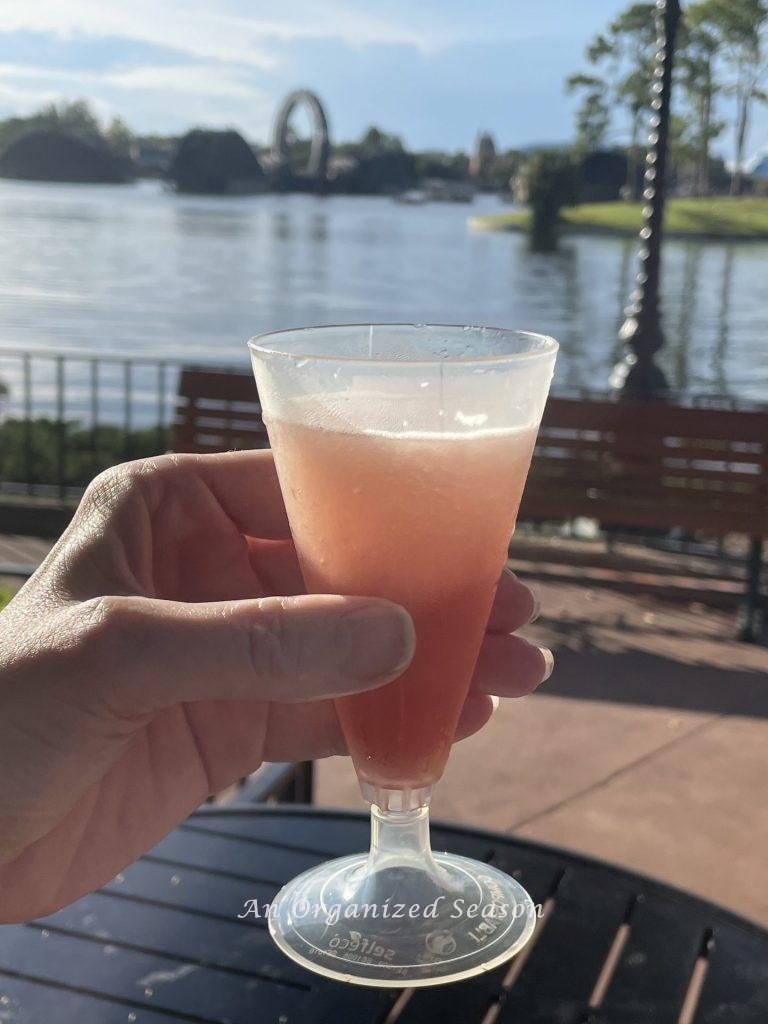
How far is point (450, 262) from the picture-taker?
171 feet

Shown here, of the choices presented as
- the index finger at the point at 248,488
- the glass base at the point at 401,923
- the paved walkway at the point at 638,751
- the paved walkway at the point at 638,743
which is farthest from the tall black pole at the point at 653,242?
the glass base at the point at 401,923

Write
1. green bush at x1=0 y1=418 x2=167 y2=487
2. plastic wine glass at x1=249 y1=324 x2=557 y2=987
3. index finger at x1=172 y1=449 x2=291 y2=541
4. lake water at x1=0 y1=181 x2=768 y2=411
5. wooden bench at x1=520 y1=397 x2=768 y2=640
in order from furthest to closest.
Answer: lake water at x1=0 y1=181 x2=768 y2=411, green bush at x1=0 y1=418 x2=167 y2=487, wooden bench at x1=520 y1=397 x2=768 y2=640, index finger at x1=172 y1=449 x2=291 y2=541, plastic wine glass at x1=249 y1=324 x2=557 y2=987

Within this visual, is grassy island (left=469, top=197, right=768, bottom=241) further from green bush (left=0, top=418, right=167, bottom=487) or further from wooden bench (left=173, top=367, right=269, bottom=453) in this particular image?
wooden bench (left=173, top=367, right=269, bottom=453)

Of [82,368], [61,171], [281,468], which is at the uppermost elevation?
[61,171]

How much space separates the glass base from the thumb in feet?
1.10

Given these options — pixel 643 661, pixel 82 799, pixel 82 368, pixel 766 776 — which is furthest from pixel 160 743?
pixel 82 368

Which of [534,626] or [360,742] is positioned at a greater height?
[360,742]

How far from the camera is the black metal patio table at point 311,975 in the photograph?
3.95ft

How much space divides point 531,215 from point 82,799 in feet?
130

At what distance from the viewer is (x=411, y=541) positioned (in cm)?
100

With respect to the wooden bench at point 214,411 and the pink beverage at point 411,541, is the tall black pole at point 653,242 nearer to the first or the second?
the wooden bench at point 214,411

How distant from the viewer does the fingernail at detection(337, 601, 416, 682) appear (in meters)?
0.99

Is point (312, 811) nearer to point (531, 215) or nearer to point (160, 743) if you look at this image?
point (160, 743)

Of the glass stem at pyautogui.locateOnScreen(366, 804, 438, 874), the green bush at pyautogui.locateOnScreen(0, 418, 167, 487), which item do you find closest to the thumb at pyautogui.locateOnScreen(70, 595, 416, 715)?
the glass stem at pyautogui.locateOnScreen(366, 804, 438, 874)
